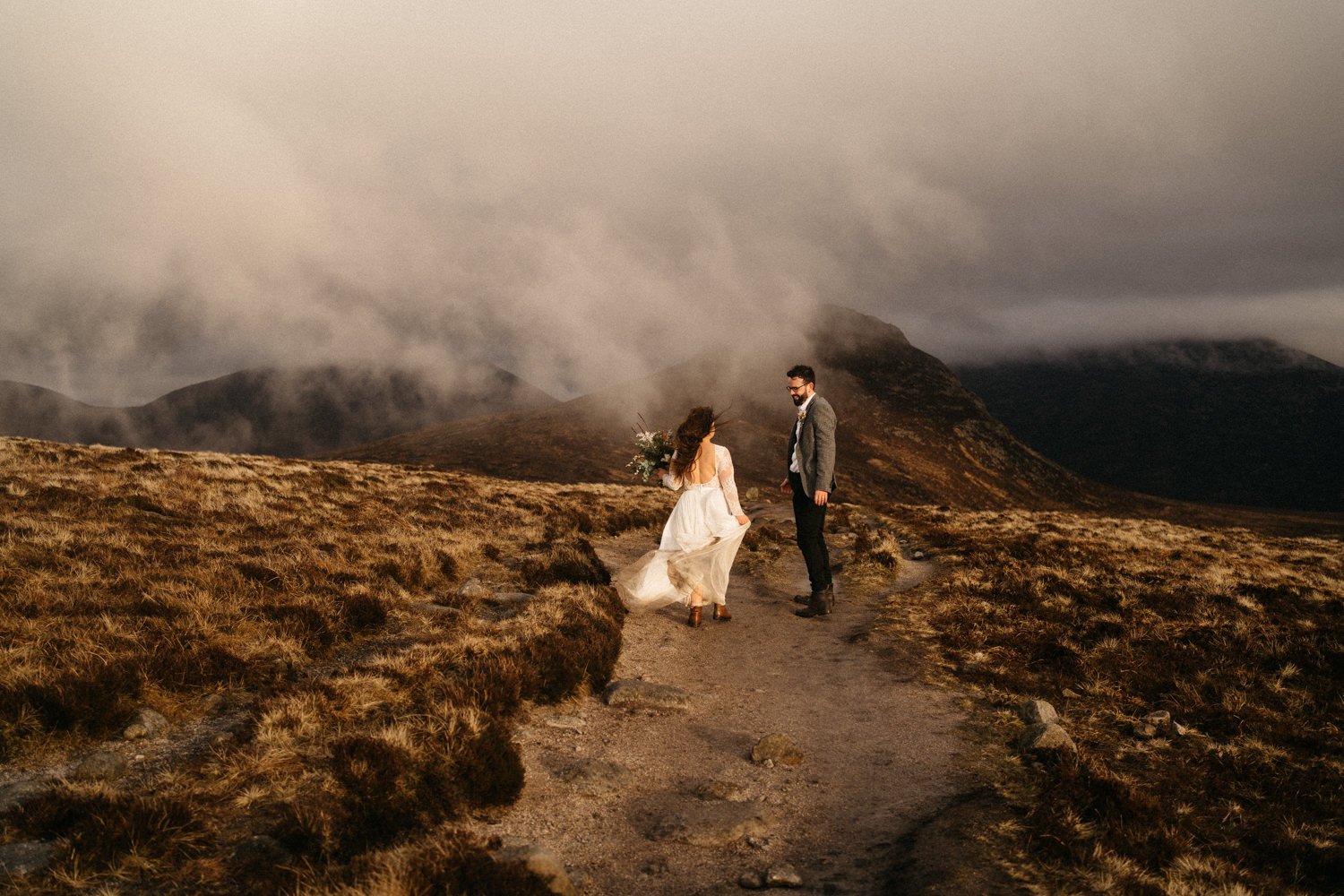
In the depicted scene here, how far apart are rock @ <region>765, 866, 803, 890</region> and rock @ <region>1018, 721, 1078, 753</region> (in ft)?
9.16

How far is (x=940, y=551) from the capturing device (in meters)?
17.2

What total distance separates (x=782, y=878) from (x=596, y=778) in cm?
Answer: 188

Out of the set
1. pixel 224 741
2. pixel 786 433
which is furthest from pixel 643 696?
pixel 786 433

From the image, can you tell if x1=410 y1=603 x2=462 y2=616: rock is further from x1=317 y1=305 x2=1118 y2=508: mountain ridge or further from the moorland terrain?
x1=317 y1=305 x2=1118 y2=508: mountain ridge

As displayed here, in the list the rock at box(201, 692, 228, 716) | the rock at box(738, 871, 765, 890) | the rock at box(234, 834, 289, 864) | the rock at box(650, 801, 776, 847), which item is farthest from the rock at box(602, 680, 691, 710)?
the rock at box(201, 692, 228, 716)

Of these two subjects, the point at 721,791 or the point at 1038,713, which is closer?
the point at 721,791

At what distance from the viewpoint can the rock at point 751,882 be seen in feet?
13.5

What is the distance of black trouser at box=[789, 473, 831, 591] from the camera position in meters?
11.0

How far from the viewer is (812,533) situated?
1114cm

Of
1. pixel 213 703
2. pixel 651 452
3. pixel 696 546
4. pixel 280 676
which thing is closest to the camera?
pixel 213 703

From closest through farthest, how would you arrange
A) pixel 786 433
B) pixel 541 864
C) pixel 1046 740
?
pixel 541 864 → pixel 1046 740 → pixel 786 433

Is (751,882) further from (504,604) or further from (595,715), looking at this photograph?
(504,604)

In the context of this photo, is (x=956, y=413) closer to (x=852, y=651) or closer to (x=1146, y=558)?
(x=1146, y=558)

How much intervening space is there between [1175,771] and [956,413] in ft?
583
